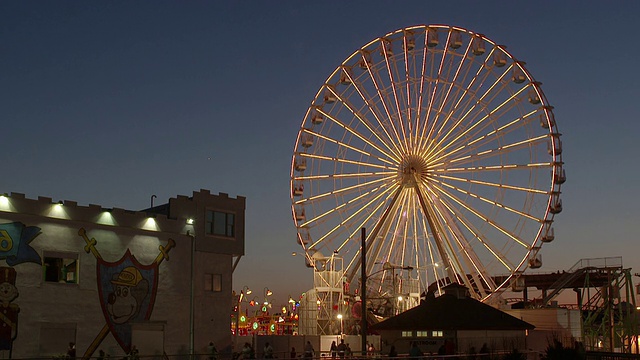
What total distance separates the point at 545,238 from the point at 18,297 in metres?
31.0

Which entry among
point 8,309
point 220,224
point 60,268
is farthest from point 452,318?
point 8,309

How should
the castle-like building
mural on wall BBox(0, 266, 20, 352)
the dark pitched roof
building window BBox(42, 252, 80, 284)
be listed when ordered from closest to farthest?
mural on wall BBox(0, 266, 20, 352), the castle-like building, building window BBox(42, 252, 80, 284), the dark pitched roof

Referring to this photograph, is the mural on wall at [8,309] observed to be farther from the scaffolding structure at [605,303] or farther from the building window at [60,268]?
the scaffolding structure at [605,303]

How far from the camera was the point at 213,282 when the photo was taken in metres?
41.4

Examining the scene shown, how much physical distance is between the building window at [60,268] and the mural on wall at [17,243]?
528mm

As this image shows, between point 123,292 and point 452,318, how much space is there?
15.3 m

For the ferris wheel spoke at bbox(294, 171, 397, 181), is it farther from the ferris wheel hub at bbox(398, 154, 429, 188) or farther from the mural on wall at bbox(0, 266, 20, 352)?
the mural on wall at bbox(0, 266, 20, 352)

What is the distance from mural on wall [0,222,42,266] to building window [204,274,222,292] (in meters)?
9.58

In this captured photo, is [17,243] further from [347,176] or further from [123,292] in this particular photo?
[347,176]

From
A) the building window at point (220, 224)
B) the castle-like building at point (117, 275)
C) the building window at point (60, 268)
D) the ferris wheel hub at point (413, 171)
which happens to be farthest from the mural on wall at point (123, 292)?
the ferris wheel hub at point (413, 171)

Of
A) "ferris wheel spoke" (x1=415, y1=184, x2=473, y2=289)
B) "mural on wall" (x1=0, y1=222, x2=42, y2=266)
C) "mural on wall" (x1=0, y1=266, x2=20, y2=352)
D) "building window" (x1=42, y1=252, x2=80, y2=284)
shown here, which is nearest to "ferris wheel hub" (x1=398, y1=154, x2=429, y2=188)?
"ferris wheel spoke" (x1=415, y1=184, x2=473, y2=289)

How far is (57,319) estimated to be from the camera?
112 ft

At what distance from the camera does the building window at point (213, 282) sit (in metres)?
41.0

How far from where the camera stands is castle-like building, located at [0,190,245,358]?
32969mm
